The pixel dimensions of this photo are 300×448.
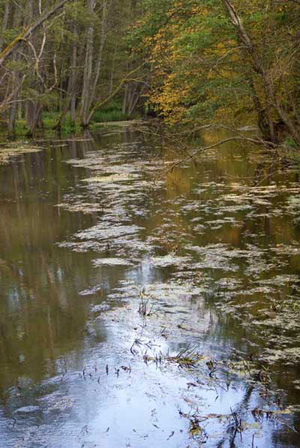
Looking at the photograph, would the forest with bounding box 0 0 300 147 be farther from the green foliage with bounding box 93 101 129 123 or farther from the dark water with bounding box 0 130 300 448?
the green foliage with bounding box 93 101 129 123

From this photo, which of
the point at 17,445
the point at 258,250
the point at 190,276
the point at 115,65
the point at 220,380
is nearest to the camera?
the point at 17,445

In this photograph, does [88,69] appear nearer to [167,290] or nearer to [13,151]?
[13,151]

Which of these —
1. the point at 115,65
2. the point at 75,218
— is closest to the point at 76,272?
the point at 75,218

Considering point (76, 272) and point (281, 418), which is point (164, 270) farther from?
point (281, 418)

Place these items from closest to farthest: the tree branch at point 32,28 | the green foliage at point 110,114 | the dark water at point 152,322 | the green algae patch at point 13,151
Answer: the dark water at point 152,322
the tree branch at point 32,28
the green algae patch at point 13,151
the green foliage at point 110,114

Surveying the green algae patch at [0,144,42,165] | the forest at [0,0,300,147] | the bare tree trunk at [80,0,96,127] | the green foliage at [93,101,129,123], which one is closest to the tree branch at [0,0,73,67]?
the forest at [0,0,300,147]

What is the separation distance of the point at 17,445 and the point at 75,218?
6.59 metres

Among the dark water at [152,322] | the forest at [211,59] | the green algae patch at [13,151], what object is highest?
the forest at [211,59]

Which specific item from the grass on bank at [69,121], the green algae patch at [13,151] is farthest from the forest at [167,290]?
the grass on bank at [69,121]

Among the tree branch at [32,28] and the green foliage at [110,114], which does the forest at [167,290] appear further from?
the green foliage at [110,114]

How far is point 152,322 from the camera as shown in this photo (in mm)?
5594

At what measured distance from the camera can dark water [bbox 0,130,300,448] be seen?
4.00m

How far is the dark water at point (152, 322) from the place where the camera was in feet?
13.1

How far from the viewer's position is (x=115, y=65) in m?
36.3
